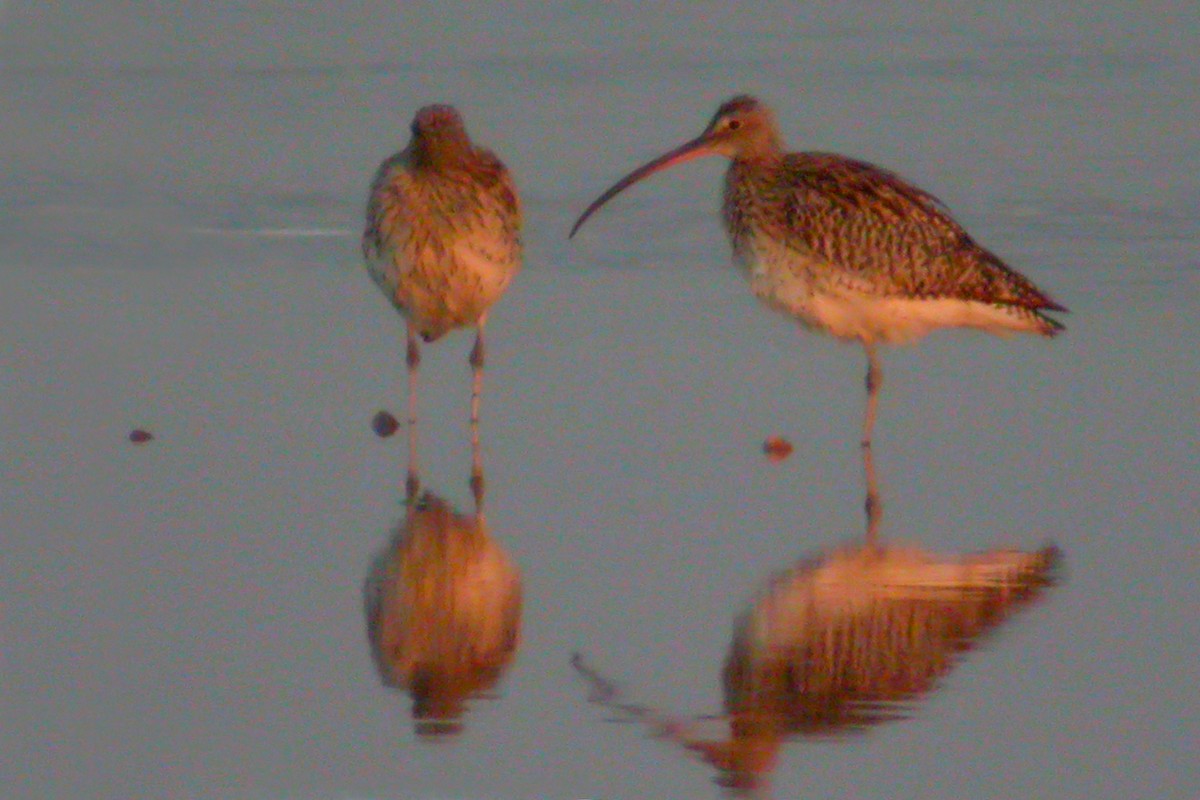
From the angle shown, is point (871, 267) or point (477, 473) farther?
point (871, 267)

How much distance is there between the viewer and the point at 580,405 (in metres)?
11.3

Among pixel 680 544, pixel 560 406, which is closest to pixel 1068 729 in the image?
pixel 680 544

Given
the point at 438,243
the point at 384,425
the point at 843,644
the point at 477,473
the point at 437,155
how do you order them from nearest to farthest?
the point at 843,644 → the point at 477,473 → the point at 384,425 → the point at 438,243 → the point at 437,155

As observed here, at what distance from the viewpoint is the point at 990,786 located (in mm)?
7074

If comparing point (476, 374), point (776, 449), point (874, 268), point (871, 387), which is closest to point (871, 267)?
point (874, 268)

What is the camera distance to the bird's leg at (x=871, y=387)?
36.3 ft

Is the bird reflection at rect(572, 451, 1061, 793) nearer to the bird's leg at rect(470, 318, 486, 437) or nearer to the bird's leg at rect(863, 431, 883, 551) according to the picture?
the bird's leg at rect(863, 431, 883, 551)

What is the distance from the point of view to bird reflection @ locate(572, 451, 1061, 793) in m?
7.48

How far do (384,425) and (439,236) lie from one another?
3.74ft

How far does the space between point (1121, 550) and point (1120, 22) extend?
42.3 feet

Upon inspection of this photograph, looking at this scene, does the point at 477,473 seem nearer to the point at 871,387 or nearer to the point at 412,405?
the point at 412,405

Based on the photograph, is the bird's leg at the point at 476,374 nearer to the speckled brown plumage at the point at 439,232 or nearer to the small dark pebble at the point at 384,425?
the speckled brown plumage at the point at 439,232

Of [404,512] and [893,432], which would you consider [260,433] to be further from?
[893,432]

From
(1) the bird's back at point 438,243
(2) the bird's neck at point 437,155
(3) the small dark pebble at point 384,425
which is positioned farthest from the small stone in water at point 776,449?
(2) the bird's neck at point 437,155
